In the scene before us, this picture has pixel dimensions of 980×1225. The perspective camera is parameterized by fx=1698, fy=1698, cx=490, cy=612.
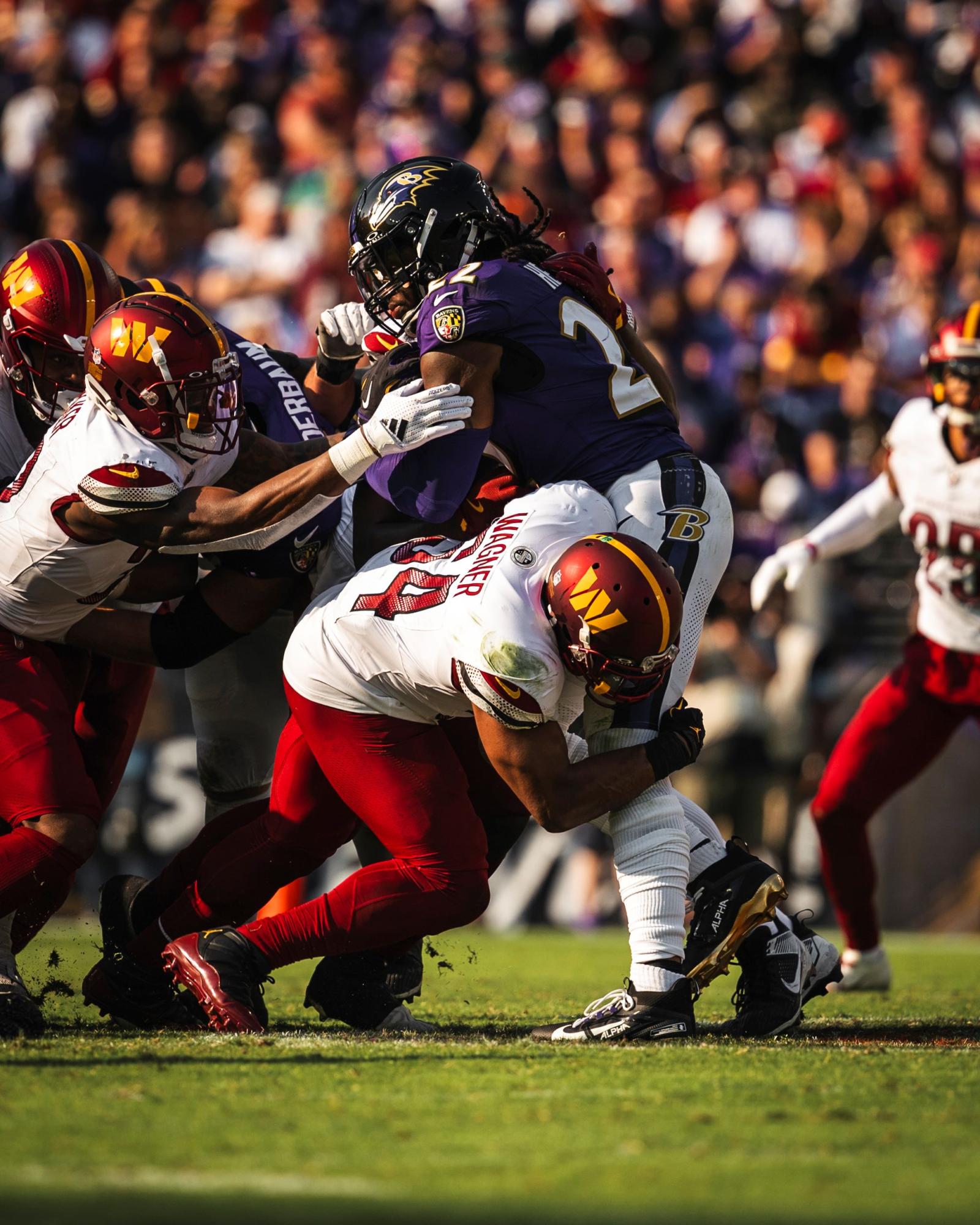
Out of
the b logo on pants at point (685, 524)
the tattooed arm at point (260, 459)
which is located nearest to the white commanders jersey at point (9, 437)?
the tattooed arm at point (260, 459)

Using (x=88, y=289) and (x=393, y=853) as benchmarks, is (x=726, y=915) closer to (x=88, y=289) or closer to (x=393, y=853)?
(x=393, y=853)

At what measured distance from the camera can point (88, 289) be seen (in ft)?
17.1

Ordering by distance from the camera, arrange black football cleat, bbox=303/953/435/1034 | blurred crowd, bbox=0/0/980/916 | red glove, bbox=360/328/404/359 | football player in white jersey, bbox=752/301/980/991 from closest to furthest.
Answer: black football cleat, bbox=303/953/435/1034
red glove, bbox=360/328/404/359
football player in white jersey, bbox=752/301/980/991
blurred crowd, bbox=0/0/980/916

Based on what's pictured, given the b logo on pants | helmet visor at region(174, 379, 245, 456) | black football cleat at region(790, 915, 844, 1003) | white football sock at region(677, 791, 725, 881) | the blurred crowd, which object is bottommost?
black football cleat at region(790, 915, 844, 1003)

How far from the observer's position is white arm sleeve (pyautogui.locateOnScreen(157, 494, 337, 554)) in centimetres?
468

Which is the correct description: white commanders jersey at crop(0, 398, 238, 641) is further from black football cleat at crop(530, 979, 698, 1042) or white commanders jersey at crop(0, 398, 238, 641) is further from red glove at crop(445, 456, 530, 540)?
black football cleat at crop(530, 979, 698, 1042)

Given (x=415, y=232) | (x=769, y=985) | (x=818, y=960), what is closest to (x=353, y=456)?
(x=415, y=232)

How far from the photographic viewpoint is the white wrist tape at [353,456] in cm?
458

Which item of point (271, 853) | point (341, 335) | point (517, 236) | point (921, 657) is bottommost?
point (271, 853)

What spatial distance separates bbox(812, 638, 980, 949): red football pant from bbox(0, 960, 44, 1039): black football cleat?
3237 millimetres

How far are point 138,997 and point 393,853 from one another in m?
0.95

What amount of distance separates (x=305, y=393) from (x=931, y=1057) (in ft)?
9.63

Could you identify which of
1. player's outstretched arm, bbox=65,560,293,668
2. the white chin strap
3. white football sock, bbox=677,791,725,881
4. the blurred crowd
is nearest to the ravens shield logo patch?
player's outstretched arm, bbox=65,560,293,668

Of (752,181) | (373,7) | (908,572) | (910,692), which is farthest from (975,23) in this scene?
(910,692)
